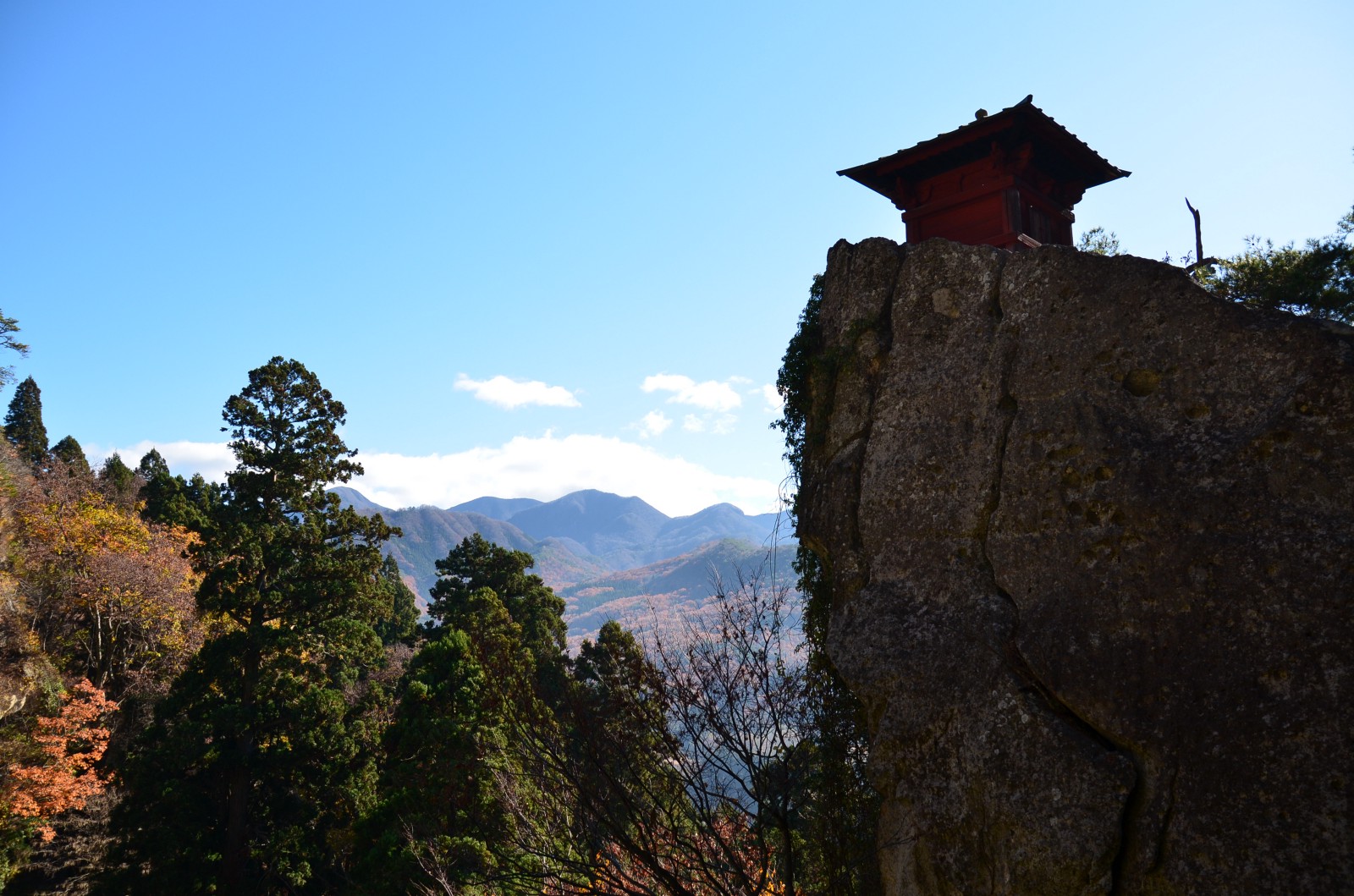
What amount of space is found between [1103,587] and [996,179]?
21.6 ft

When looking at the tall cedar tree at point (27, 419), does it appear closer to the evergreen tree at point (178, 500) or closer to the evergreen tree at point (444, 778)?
the evergreen tree at point (178, 500)

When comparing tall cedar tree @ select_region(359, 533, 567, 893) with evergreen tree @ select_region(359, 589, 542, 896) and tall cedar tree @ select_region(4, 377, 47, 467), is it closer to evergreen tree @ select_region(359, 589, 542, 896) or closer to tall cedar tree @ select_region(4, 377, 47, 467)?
evergreen tree @ select_region(359, 589, 542, 896)

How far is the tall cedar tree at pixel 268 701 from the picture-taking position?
20125 millimetres

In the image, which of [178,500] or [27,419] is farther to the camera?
[27,419]

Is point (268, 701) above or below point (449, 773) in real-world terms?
above

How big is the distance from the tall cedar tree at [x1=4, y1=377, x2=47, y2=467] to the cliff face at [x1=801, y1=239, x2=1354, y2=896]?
54.5m

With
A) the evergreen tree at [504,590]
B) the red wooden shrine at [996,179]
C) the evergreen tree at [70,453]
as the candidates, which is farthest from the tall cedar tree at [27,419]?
the red wooden shrine at [996,179]

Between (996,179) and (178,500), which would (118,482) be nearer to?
(178,500)

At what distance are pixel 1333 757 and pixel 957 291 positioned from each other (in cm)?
530

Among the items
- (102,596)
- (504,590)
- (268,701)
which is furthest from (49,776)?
(504,590)

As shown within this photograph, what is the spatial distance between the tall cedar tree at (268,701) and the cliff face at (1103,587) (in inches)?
679

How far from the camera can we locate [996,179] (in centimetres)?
1159

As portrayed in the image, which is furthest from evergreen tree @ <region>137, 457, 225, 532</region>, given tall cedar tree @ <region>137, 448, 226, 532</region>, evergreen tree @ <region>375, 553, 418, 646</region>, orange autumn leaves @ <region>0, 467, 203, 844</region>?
evergreen tree @ <region>375, 553, 418, 646</region>

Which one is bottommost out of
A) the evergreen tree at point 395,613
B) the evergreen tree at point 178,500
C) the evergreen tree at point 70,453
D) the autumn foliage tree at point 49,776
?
the autumn foliage tree at point 49,776
